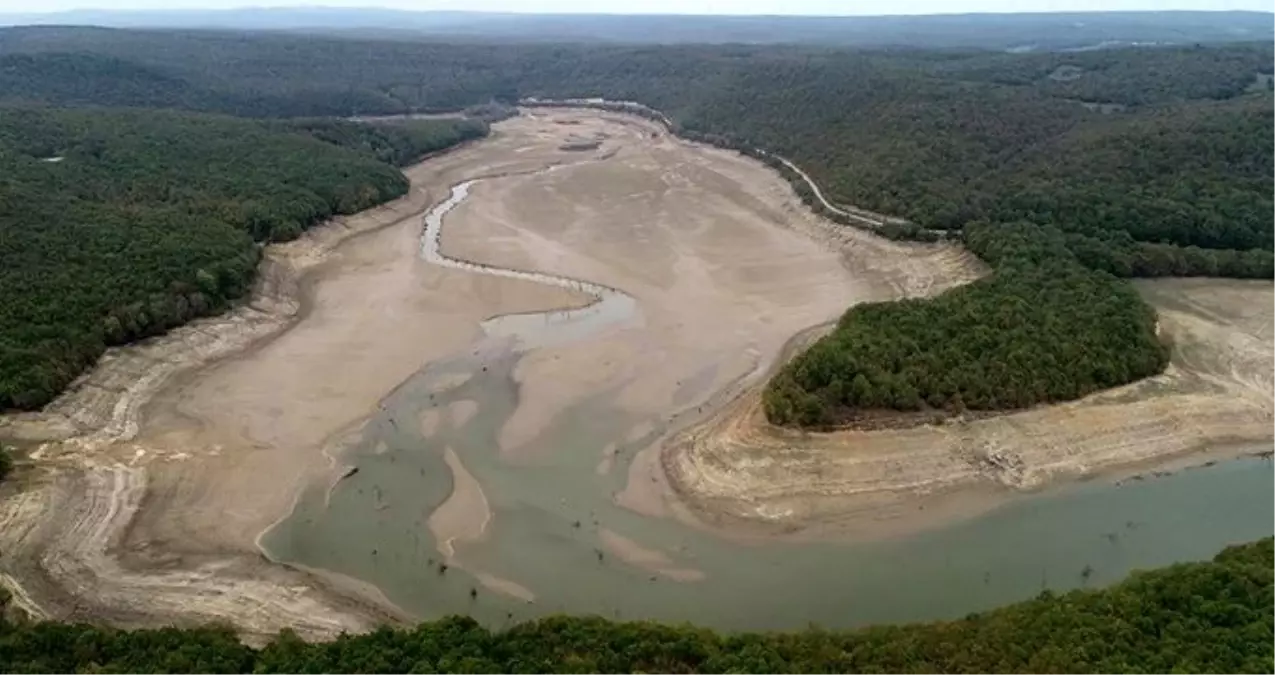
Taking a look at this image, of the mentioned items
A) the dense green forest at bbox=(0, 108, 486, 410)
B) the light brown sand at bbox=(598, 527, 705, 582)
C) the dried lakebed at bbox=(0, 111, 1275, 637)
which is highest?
the dense green forest at bbox=(0, 108, 486, 410)

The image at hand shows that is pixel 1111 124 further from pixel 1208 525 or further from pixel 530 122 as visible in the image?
pixel 530 122

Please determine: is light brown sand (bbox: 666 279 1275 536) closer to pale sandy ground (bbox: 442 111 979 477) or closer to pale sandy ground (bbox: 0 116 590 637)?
pale sandy ground (bbox: 442 111 979 477)

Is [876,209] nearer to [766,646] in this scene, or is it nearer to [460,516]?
[460,516]

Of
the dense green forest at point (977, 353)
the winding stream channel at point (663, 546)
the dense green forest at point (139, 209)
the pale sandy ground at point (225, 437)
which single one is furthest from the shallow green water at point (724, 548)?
the dense green forest at point (139, 209)

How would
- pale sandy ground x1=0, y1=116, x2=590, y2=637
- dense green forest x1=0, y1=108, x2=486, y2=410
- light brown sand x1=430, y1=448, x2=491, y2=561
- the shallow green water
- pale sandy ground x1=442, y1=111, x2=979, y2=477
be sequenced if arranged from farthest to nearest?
pale sandy ground x1=442, y1=111, x2=979, y2=477 → dense green forest x1=0, y1=108, x2=486, y2=410 → light brown sand x1=430, y1=448, x2=491, y2=561 → the shallow green water → pale sandy ground x1=0, y1=116, x2=590, y2=637

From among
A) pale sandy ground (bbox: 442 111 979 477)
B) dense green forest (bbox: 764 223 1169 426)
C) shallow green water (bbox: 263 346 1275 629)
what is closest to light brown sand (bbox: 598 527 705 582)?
shallow green water (bbox: 263 346 1275 629)

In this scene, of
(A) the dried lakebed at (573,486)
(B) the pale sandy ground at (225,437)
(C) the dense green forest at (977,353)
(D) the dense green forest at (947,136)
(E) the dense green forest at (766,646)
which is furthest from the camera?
(D) the dense green forest at (947,136)

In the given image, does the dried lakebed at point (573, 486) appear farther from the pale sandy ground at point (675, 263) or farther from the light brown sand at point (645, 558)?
the pale sandy ground at point (675, 263)
